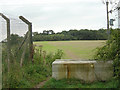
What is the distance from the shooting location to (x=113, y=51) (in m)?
5.17

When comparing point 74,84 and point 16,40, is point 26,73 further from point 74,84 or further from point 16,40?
point 74,84

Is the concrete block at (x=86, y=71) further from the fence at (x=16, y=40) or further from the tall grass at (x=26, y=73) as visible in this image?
the fence at (x=16, y=40)

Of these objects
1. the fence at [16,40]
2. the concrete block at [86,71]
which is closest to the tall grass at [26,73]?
the fence at [16,40]

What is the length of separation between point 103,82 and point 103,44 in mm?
1138

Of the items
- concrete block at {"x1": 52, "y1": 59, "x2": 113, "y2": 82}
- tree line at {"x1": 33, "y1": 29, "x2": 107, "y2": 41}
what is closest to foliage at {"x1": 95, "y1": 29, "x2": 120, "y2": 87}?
concrete block at {"x1": 52, "y1": 59, "x2": 113, "y2": 82}

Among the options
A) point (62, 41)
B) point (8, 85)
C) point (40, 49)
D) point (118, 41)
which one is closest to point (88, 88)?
point (118, 41)

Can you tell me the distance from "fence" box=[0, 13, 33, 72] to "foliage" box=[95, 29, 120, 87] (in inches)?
95.0

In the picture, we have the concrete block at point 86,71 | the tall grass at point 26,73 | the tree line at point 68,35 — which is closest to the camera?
the tall grass at point 26,73

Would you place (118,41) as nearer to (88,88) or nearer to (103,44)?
(103,44)

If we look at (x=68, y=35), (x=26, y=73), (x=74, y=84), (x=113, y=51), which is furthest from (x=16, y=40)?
(x=68, y=35)

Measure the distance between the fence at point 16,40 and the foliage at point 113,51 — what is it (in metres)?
2.41

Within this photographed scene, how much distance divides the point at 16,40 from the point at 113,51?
111 inches

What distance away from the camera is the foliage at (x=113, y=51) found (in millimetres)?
4995

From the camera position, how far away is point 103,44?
576 centimetres
